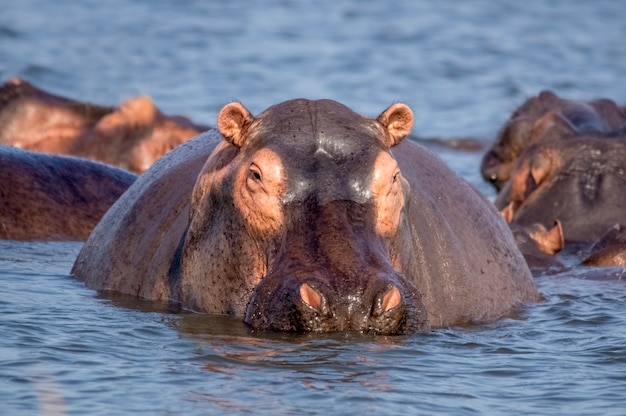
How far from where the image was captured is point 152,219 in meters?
8.73

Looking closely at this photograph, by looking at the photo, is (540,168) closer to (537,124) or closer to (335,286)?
(537,124)

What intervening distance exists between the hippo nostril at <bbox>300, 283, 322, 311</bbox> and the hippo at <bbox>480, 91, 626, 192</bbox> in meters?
7.28

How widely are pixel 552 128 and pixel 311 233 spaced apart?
699 centimetres

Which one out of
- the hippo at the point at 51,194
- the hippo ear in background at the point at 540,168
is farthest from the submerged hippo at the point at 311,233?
the hippo ear in background at the point at 540,168

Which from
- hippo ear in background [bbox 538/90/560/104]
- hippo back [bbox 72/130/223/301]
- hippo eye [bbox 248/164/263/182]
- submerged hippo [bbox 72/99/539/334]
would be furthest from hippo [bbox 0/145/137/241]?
hippo ear in background [bbox 538/90/560/104]

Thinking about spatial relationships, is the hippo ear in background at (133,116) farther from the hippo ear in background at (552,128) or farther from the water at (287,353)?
the hippo ear in background at (552,128)

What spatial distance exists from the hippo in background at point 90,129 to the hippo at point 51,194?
3.76 m

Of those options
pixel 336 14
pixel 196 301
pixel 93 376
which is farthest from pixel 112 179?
pixel 336 14

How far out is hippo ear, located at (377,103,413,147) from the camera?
7863 mm

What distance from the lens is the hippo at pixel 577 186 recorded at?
1273 centimetres

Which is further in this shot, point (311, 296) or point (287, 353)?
point (287, 353)

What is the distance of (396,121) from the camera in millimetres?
7934

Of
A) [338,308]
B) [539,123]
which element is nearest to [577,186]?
[539,123]

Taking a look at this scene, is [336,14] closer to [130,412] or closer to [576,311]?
[576,311]
